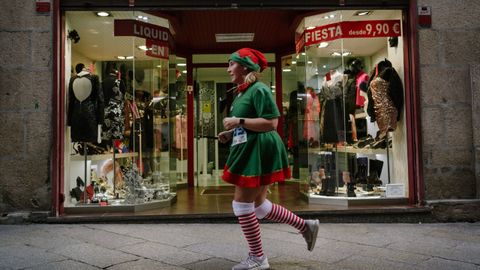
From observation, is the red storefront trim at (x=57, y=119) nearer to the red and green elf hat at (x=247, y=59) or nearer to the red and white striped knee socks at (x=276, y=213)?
the red and green elf hat at (x=247, y=59)

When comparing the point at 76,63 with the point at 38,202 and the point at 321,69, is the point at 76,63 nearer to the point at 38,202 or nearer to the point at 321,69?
the point at 38,202

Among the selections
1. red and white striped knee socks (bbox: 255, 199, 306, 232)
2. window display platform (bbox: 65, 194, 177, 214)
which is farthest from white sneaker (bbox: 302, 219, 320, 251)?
window display platform (bbox: 65, 194, 177, 214)

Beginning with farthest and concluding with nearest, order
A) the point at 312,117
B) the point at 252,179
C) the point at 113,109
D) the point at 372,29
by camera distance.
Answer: the point at 312,117, the point at 113,109, the point at 372,29, the point at 252,179

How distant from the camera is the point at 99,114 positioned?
5.88 metres

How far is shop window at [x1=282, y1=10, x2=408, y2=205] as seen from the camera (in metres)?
5.90

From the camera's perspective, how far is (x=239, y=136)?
3.31 metres

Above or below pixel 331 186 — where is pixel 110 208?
below

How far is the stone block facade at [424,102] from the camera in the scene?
5184mm

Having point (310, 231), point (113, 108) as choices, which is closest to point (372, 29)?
point (310, 231)

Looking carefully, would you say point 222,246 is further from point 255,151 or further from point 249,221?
point 255,151

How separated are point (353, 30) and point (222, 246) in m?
3.57

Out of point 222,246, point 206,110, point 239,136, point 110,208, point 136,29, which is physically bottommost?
point 222,246

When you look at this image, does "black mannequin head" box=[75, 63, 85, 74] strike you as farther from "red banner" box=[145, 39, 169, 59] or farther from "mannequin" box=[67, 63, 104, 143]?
"red banner" box=[145, 39, 169, 59]

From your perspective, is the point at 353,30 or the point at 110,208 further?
the point at 353,30
